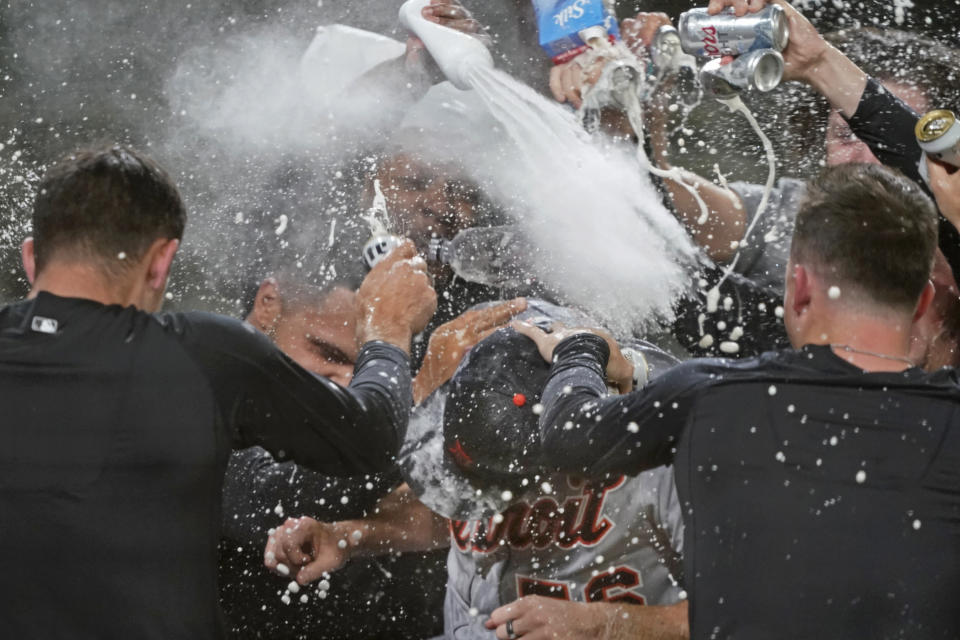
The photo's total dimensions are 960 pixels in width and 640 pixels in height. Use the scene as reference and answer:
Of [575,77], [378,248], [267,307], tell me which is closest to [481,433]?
[378,248]

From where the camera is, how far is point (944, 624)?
1490mm

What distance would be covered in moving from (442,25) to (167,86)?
0.80 metres

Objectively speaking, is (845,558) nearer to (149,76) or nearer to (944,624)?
(944,624)

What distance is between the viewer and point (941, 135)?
188 centimetres

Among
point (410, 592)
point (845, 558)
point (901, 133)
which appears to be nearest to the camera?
point (845, 558)

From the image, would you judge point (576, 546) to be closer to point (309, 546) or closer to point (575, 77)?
point (309, 546)

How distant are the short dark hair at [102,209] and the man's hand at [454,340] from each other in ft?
3.25

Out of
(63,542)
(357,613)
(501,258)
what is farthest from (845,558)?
(357,613)

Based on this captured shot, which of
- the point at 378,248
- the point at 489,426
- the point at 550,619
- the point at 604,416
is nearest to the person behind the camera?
the point at 604,416

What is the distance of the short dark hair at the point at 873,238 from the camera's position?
157 cm

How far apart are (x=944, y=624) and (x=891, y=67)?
1.69 metres

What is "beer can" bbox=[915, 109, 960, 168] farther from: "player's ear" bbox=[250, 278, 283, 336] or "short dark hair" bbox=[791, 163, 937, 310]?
"player's ear" bbox=[250, 278, 283, 336]

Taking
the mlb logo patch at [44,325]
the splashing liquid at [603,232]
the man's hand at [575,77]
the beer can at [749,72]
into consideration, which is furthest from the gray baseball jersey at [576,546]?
the mlb logo patch at [44,325]

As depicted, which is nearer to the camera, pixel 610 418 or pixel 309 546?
pixel 610 418
